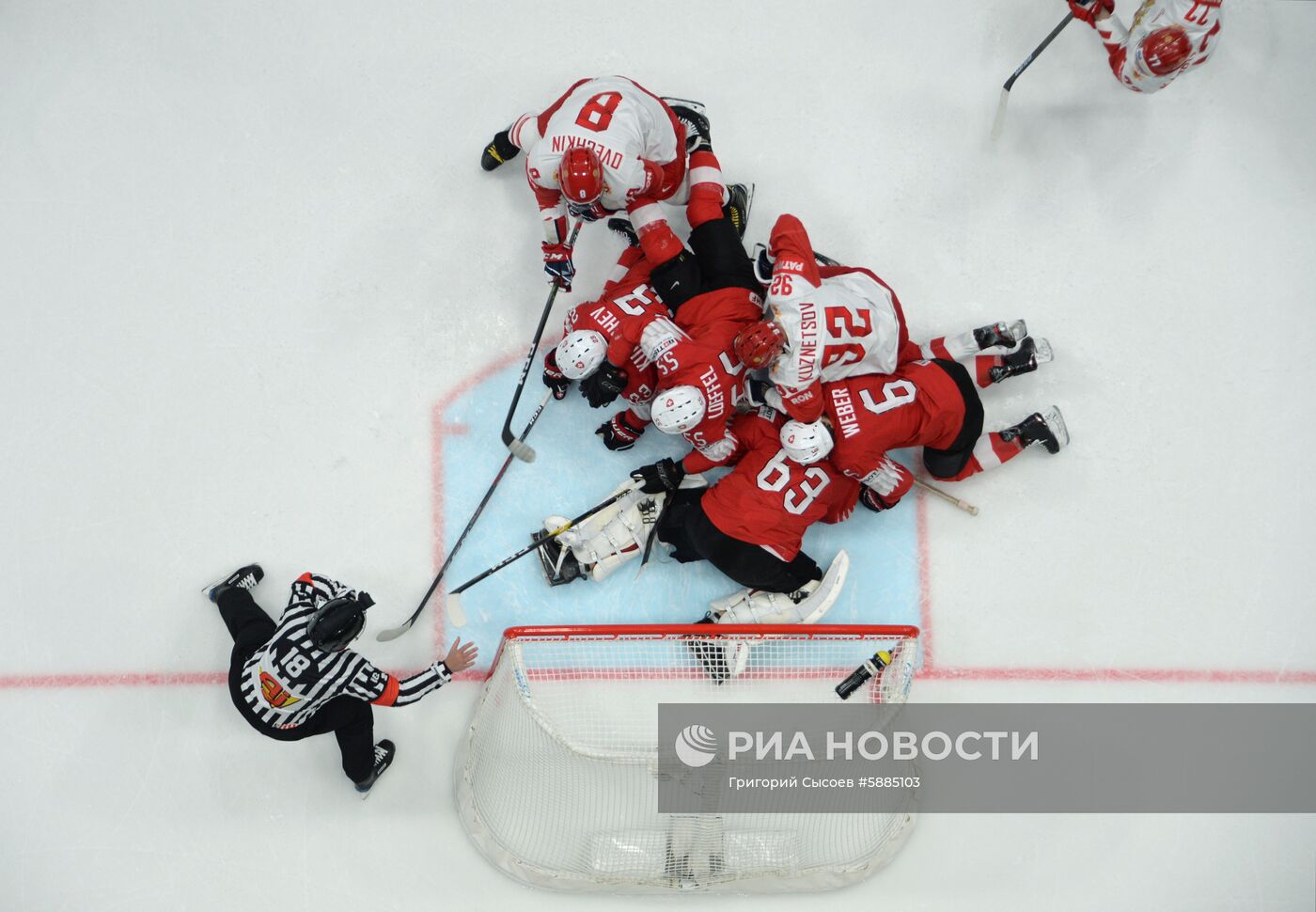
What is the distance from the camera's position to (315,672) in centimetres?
388

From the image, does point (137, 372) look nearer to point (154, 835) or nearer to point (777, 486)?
point (154, 835)

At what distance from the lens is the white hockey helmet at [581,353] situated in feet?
13.6

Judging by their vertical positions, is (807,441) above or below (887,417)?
below

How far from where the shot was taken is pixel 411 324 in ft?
16.1

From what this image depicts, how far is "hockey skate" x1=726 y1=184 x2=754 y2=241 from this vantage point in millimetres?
4781

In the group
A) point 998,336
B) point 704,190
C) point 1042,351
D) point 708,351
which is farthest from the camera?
point 1042,351

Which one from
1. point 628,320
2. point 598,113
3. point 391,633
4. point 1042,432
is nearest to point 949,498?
point 1042,432

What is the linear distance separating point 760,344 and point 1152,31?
88.2 inches

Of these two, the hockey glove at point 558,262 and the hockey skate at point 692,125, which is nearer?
the hockey glove at point 558,262

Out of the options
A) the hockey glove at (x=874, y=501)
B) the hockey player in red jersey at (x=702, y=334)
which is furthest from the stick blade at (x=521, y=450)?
the hockey glove at (x=874, y=501)

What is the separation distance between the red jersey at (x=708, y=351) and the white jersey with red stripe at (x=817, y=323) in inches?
5.9

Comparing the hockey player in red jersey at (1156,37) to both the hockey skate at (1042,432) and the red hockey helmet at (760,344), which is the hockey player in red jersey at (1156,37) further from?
the red hockey helmet at (760,344)

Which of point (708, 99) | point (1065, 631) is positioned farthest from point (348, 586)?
point (1065, 631)

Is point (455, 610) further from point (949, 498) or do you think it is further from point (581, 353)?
point (949, 498)
